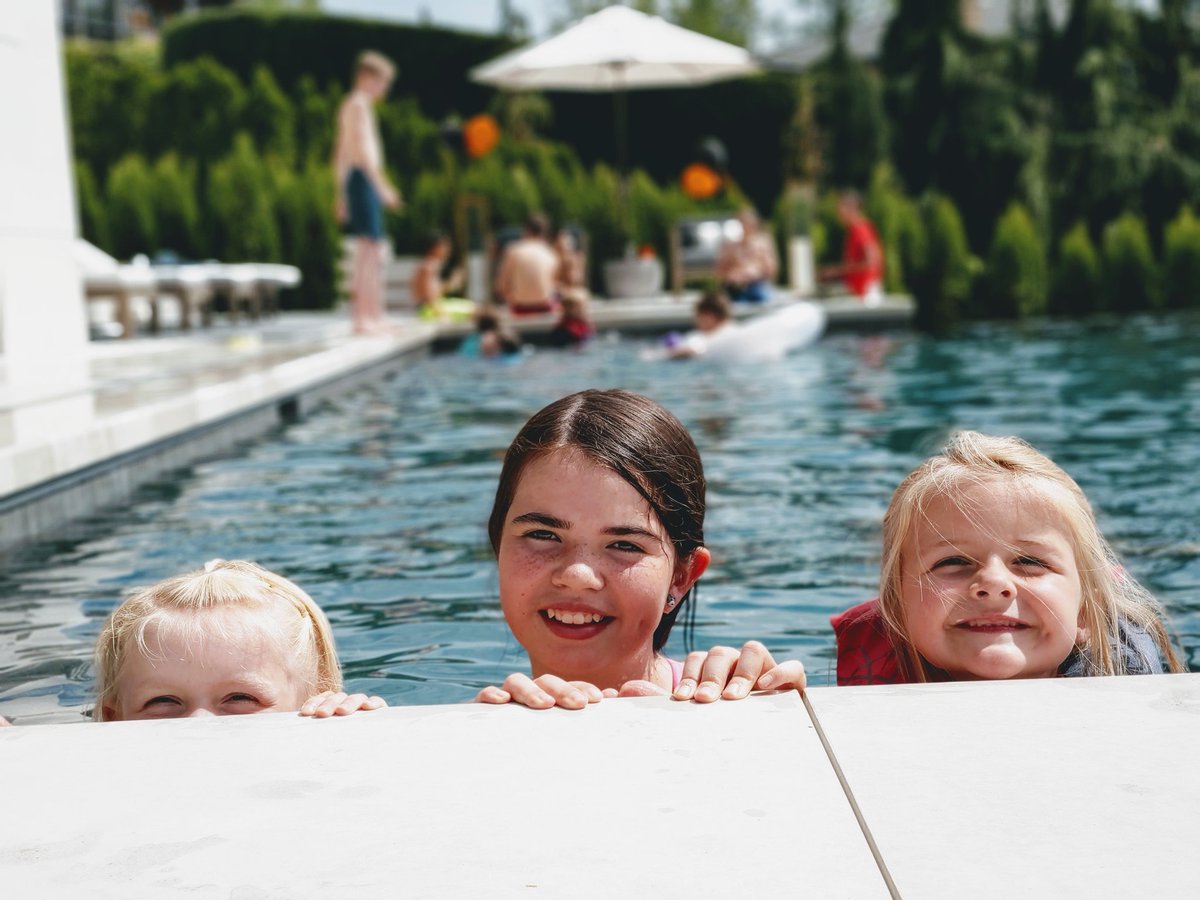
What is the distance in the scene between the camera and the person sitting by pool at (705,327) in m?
12.3

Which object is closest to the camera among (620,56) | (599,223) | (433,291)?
(620,56)

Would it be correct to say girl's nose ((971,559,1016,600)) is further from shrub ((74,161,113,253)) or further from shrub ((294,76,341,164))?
shrub ((294,76,341,164))

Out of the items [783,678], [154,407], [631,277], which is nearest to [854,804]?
[783,678]

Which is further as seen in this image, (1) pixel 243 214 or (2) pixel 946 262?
(2) pixel 946 262

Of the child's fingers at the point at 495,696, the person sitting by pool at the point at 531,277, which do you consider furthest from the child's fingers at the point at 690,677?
the person sitting by pool at the point at 531,277

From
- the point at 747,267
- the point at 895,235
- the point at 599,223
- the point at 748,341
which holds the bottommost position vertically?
the point at 748,341

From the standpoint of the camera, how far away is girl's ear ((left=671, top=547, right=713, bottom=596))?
2750 millimetres

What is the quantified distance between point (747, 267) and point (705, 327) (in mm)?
4626

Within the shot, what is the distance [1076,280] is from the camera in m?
20.5

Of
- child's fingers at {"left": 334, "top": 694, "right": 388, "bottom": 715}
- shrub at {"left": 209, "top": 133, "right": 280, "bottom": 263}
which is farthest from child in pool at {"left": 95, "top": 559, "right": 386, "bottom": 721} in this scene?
shrub at {"left": 209, "top": 133, "right": 280, "bottom": 263}

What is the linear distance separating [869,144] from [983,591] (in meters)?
22.7

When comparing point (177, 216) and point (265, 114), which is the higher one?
point (265, 114)

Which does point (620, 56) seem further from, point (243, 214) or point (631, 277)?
point (243, 214)

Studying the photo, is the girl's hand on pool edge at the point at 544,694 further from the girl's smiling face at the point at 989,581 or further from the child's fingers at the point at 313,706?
the girl's smiling face at the point at 989,581
